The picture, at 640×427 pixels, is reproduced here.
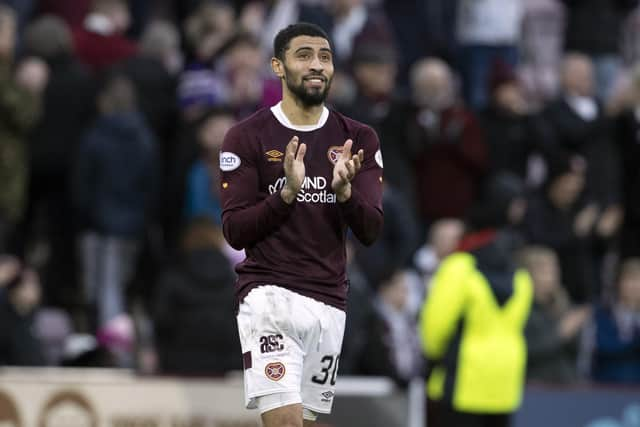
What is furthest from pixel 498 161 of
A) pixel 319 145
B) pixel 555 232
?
pixel 319 145

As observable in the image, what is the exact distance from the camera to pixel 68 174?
14.6 metres

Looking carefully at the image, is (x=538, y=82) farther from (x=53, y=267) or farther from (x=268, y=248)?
(x=268, y=248)

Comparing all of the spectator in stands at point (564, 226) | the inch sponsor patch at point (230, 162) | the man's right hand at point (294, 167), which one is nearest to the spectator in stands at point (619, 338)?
the spectator in stands at point (564, 226)

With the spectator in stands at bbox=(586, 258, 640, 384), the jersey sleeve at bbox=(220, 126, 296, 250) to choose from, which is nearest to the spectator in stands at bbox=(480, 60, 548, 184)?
the spectator in stands at bbox=(586, 258, 640, 384)

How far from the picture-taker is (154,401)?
1243 cm

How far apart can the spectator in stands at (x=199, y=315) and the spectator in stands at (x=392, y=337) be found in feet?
3.55

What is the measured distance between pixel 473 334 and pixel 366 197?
4.02m

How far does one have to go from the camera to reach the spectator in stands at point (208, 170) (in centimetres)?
1384

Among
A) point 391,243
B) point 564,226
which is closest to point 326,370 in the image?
point 391,243

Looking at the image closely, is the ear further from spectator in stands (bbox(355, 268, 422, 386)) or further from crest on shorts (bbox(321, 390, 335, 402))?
spectator in stands (bbox(355, 268, 422, 386))

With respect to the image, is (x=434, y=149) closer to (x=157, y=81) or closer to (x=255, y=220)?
(x=157, y=81)

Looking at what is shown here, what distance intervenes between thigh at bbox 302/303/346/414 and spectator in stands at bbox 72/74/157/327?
21.9ft

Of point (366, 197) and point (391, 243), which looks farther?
point (391, 243)

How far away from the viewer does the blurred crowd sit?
13.0 m
